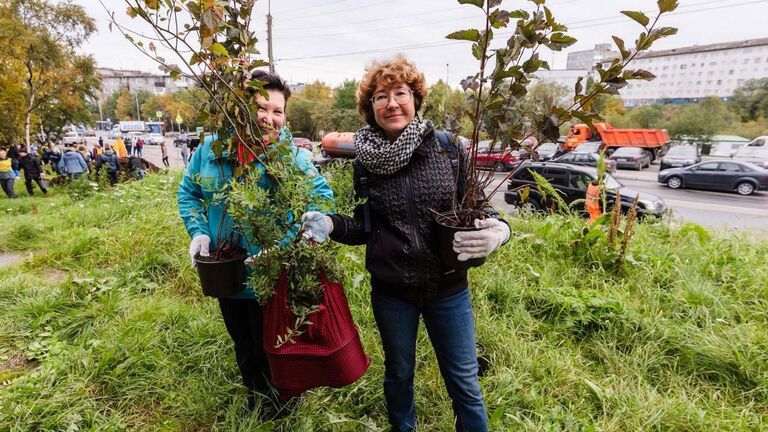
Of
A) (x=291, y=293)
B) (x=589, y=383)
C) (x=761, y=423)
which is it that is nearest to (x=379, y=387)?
(x=291, y=293)

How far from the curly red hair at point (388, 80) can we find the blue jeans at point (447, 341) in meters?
0.79

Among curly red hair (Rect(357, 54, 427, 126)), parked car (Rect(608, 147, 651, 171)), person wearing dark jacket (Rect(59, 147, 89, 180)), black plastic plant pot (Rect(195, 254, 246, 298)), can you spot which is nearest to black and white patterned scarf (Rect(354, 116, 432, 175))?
curly red hair (Rect(357, 54, 427, 126))

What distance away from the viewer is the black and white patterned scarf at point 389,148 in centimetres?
142

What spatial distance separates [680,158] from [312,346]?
67.3ft

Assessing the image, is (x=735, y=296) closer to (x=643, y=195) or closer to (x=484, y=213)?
(x=484, y=213)

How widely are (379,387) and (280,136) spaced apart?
1.48 meters

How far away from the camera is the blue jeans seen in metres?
1.52

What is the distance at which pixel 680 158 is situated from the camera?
16781 mm

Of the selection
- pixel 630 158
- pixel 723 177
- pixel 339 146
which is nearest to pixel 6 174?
pixel 339 146

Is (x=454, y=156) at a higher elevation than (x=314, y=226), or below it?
higher

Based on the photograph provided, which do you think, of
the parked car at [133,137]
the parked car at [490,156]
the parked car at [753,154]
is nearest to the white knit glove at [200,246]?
the parked car at [490,156]

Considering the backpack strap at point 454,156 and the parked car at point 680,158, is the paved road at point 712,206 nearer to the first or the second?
the parked car at point 680,158

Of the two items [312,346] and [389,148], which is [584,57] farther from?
[312,346]

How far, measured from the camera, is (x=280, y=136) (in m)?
1.60
